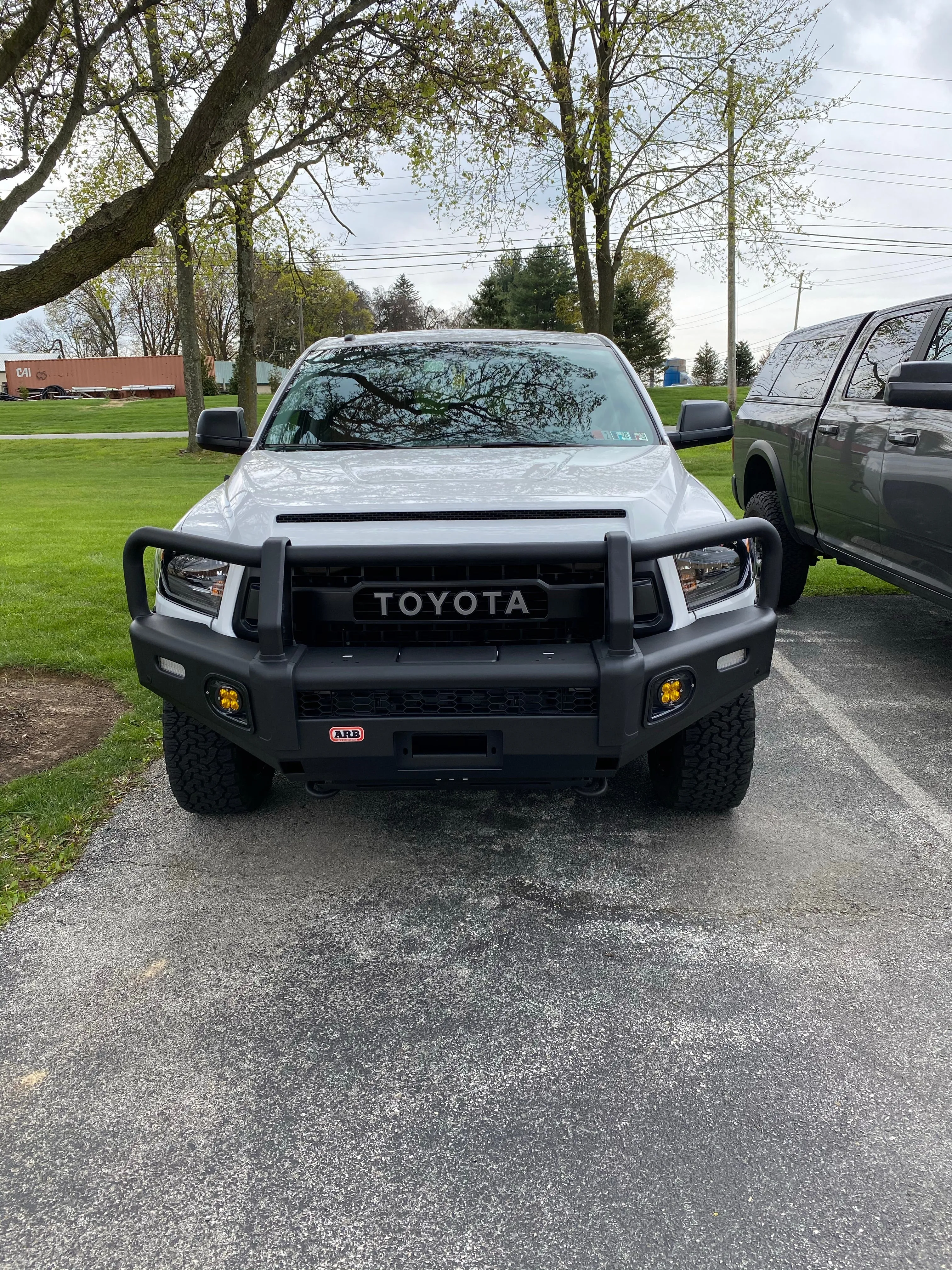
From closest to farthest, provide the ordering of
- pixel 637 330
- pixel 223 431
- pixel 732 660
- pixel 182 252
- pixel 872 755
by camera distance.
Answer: pixel 732 660, pixel 872 755, pixel 223 431, pixel 182 252, pixel 637 330

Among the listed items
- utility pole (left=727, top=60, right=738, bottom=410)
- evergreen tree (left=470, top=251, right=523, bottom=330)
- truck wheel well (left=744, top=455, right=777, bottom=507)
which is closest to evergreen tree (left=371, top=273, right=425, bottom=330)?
evergreen tree (left=470, top=251, right=523, bottom=330)

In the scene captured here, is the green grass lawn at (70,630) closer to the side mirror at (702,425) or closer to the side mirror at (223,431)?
the side mirror at (223,431)

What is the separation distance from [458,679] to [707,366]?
69.9 metres

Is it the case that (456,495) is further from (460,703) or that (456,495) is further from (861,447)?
(861,447)

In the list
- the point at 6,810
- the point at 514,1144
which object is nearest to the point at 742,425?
the point at 6,810

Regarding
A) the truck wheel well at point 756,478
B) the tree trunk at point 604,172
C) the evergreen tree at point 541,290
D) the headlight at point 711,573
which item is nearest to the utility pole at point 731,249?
the tree trunk at point 604,172

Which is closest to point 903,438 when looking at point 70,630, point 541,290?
point 70,630

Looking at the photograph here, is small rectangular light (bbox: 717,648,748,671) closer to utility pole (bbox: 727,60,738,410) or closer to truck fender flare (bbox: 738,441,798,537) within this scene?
truck fender flare (bbox: 738,441,798,537)

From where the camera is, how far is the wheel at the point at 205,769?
3412 millimetres

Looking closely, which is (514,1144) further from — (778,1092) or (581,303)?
(581,303)

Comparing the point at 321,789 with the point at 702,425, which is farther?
the point at 702,425

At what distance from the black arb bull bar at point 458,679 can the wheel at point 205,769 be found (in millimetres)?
478

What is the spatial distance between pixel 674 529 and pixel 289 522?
121 cm

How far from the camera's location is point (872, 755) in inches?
169
